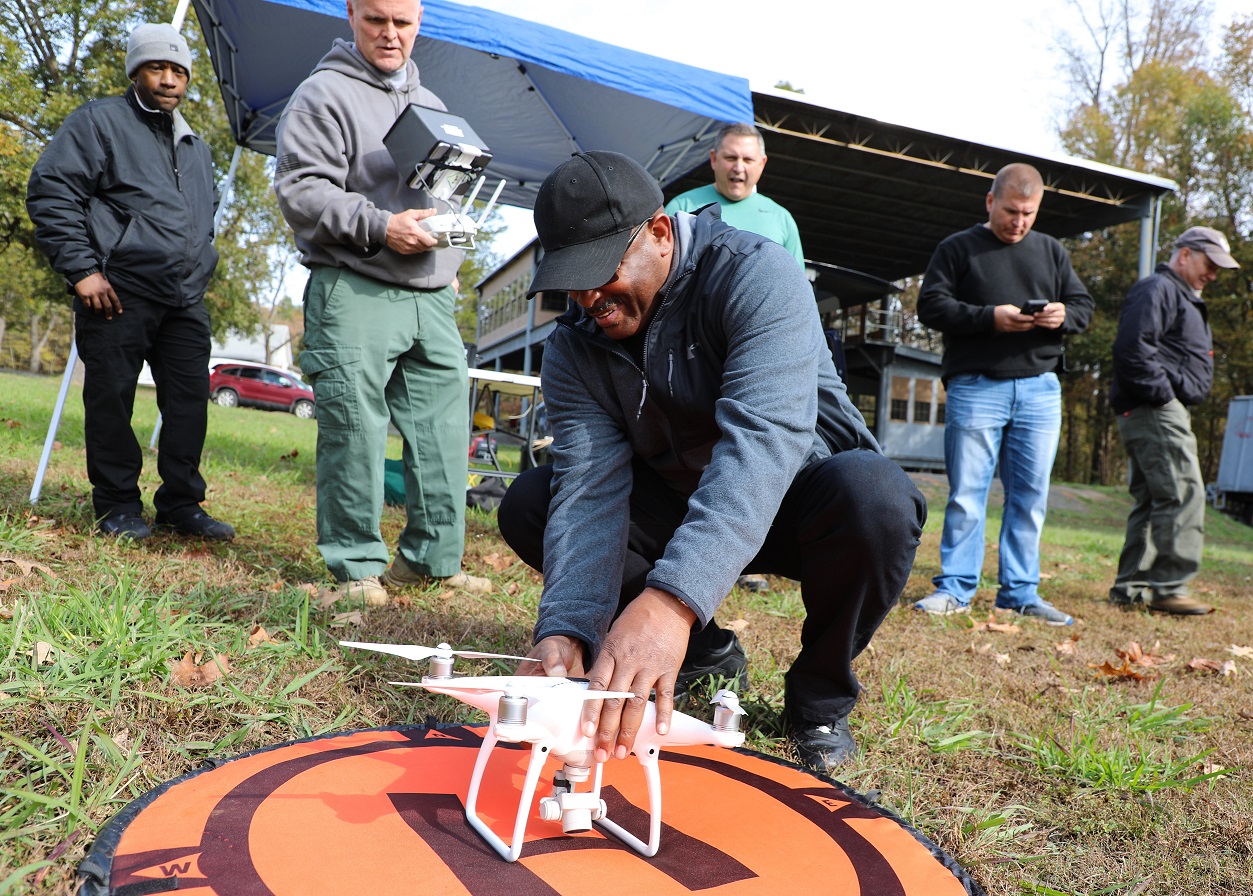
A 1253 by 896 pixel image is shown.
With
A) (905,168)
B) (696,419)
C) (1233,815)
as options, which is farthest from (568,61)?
(905,168)

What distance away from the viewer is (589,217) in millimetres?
1713

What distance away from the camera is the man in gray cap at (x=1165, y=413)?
15.0 feet

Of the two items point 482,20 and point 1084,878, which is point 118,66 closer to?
point 482,20

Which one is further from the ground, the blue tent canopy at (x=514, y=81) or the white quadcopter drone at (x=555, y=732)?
the blue tent canopy at (x=514, y=81)

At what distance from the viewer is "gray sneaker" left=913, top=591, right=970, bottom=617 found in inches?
160

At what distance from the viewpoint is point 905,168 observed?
1349 centimetres

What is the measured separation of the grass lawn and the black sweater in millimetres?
1260

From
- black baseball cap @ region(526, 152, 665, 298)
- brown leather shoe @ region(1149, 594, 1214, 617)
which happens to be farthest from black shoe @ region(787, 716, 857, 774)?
brown leather shoe @ region(1149, 594, 1214, 617)

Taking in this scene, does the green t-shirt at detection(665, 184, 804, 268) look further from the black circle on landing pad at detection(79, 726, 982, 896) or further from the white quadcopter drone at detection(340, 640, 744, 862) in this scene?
the white quadcopter drone at detection(340, 640, 744, 862)

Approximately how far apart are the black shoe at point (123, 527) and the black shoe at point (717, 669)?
2323 mm

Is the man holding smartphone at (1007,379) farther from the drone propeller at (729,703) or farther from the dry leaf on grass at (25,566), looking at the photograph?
the dry leaf on grass at (25,566)

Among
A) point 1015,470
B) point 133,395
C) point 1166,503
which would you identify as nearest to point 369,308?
point 133,395

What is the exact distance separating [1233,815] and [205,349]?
4.02 metres

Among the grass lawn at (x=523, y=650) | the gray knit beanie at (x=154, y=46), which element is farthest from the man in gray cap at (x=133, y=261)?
the grass lawn at (x=523, y=650)
